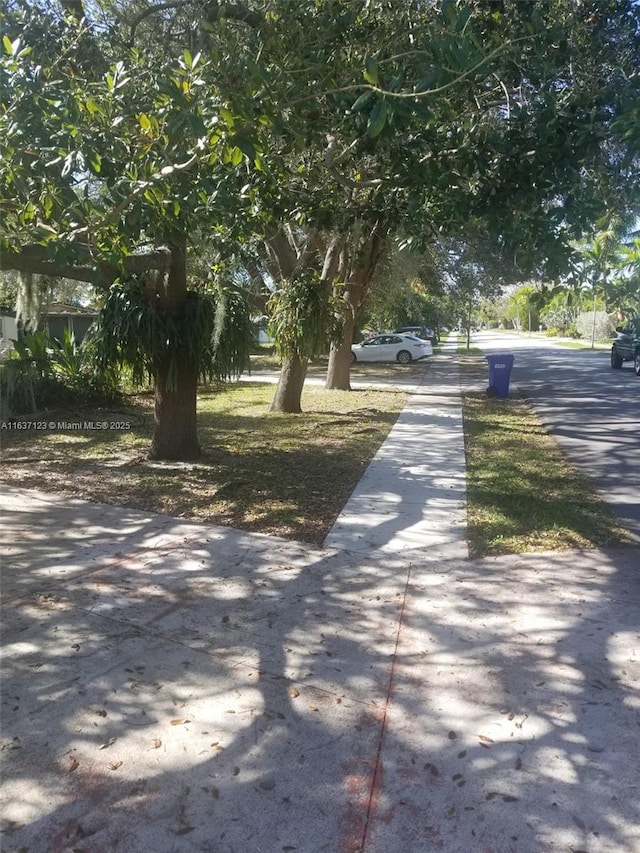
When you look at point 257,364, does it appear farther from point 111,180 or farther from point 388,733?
point 388,733

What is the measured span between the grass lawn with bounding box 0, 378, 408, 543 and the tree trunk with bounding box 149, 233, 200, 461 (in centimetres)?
23

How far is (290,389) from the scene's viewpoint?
46.1ft

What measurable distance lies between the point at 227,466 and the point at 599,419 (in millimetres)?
8458

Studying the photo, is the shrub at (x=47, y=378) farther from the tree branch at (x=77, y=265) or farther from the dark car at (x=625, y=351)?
the dark car at (x=625, y=351)

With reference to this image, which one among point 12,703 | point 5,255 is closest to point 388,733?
point 12,703

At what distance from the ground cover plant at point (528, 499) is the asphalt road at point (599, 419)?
0.79ft

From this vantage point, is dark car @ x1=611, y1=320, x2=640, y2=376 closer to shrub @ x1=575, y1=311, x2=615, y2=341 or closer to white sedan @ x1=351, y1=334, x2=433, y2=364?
white sedan @ x1=351, y1=334, x2=433, y2=364

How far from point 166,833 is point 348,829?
67cm

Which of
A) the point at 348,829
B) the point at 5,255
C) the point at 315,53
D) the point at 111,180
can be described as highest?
the point at 315,53

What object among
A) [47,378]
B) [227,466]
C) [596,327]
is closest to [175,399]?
[227,466]

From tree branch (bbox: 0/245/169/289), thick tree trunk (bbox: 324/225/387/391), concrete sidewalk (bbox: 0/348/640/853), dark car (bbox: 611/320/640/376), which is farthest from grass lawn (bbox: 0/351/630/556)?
dark car (bbox: 611/320/640/376)

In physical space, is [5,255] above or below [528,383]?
above

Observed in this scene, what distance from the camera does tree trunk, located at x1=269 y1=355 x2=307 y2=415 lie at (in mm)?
13969

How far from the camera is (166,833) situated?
2.57m
